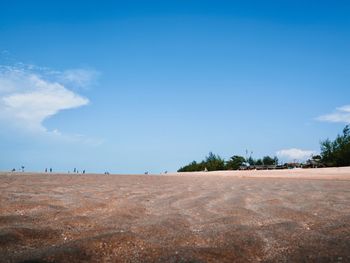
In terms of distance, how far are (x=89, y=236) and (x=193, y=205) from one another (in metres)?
2.33

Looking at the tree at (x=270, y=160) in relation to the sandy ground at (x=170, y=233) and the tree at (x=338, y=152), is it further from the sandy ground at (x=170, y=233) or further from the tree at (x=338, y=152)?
the sandy ground at (x=170, y=233)

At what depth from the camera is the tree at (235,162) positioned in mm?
67438

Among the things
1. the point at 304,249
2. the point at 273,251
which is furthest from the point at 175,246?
the point at 304,249

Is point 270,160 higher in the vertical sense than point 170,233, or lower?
higher

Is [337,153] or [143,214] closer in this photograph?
[143,214]

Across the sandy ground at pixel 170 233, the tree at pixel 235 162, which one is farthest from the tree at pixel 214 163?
the sandy ground at pixel 170 233

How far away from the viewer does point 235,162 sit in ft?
229

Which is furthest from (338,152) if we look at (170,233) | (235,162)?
(170,233)

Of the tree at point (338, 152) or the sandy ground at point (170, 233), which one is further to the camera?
the tree at point (338, 152)

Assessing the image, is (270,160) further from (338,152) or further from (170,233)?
(170,233)

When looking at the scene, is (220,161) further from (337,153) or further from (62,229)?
(62,229)

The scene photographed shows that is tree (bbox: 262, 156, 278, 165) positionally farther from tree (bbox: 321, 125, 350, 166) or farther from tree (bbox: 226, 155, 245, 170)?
tree (bbox: 321, 125, 350, 166)

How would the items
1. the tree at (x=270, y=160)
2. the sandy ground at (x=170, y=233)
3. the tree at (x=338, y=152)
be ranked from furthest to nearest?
the tree at (x=270, y=160) → the tree at (x=338, y=152) → the sandy ground at (x=170, y=233)

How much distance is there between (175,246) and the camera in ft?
8.87
